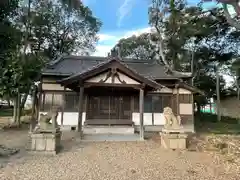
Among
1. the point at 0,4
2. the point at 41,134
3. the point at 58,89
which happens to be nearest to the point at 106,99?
the point at 58,89

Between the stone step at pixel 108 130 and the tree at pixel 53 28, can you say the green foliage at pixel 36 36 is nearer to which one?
the tree at pixel 53 28

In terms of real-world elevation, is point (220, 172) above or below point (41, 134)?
below

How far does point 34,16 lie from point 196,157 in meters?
17.8

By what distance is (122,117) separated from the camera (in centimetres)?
1241

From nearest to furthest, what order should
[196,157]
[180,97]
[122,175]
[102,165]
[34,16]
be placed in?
[122,175]
[102,165]
[196,157]
[180,97]
[34,16]

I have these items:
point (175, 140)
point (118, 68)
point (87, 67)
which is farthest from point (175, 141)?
point (87, 67)

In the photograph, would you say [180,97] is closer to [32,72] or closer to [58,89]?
[58,89]

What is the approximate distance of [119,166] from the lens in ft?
18.7

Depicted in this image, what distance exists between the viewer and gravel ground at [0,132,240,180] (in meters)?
4.93

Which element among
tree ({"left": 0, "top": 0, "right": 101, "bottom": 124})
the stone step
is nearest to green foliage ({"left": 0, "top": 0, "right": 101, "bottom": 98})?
tree ({"left": 0, "top": 0, "right": 101, "bottom": 124})

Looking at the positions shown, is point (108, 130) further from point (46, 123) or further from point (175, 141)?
point (46, 123)

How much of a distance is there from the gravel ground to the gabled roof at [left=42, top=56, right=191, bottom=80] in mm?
5852

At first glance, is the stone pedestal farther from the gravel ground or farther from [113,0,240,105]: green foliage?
[113,0,240,105]: green foliage

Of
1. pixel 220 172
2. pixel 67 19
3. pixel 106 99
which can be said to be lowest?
pixel 220 172
